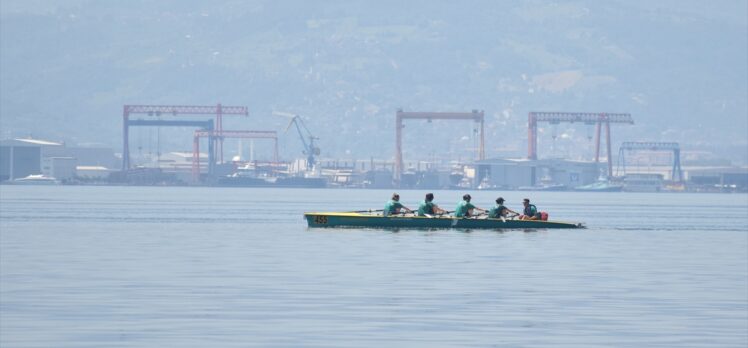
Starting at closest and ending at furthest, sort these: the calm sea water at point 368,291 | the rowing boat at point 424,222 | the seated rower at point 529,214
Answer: the calm sea water at point 368,291, the rowing boat at point 424,222, the seated rower at point 529,214

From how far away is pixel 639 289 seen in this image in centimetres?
3578

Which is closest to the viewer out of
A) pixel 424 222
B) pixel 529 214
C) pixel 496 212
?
pixel 424 222

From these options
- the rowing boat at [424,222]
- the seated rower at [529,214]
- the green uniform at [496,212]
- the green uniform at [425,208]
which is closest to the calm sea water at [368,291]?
the rowing boat at [424,222]

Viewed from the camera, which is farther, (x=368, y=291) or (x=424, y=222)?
(x=424, y=222)

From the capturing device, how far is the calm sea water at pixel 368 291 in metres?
26.8

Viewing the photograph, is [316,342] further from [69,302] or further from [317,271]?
[317,271]

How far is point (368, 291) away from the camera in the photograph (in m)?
34.0

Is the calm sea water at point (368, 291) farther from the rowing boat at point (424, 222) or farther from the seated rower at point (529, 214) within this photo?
the seated rower at point (529, 214)

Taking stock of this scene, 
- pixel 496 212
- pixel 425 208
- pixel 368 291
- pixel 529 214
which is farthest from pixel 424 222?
pixel 368 291

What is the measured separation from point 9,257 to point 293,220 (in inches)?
1417

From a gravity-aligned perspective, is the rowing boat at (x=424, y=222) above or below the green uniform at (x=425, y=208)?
below

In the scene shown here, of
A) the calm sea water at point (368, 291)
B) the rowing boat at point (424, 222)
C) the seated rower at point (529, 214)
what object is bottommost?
the calm sea water at point (368, 291)

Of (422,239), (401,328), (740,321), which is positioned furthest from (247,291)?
(422,239)

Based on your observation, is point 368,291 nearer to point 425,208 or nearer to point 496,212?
point 425,208
